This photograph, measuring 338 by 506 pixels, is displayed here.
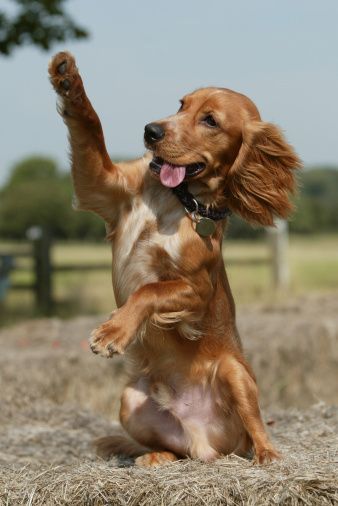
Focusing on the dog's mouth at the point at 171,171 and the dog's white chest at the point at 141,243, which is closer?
the dog's mouth at the point at 171,171

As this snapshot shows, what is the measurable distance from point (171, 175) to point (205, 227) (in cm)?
32

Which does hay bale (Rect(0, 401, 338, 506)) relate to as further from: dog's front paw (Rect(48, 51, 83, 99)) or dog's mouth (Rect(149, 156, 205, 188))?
dog's front paw (Rect(48, 51, 83, 99))

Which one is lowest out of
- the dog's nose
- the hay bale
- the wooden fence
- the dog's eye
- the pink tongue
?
the wooden fence

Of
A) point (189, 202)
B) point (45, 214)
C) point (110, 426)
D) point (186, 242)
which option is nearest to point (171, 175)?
point (189, 202)

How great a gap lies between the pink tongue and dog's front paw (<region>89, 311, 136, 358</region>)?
71 cm

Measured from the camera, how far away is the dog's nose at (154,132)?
4430 millimetres

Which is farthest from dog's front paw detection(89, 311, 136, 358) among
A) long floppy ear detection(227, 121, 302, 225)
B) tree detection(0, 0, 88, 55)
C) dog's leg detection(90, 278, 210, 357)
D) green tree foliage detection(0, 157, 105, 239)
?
green tree foliage detection(0, 157, 105, 239)

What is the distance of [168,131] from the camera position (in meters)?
4.47

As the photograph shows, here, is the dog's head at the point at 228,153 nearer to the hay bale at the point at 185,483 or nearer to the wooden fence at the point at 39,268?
the hay bale at the point at 185,483

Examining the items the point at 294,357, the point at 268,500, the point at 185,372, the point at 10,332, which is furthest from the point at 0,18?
the point at 268,500

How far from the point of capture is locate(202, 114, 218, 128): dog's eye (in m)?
4.62

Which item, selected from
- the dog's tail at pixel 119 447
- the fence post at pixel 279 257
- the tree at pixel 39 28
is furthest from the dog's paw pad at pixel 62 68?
the fence post at pixel 279 257

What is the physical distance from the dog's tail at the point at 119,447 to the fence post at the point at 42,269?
11.5 m

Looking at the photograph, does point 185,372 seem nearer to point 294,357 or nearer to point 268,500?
point 268,500
